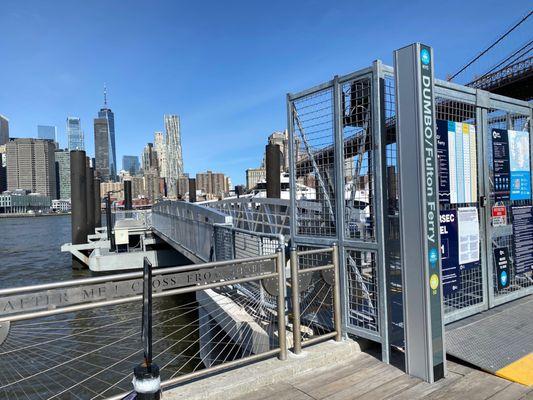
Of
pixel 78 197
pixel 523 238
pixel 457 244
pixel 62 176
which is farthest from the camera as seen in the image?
pixel 62 176

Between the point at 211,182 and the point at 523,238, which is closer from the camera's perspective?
the point at 523,238

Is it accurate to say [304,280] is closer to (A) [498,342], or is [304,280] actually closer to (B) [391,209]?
(B) [391,209]

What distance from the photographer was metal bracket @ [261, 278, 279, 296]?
12.0ft

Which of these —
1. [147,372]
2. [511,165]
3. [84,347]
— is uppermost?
[511,165]

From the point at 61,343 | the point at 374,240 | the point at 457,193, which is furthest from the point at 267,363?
the point at 61,343

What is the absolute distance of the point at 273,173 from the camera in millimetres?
17547

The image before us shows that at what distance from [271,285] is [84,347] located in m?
7.51

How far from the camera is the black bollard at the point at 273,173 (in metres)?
17.2

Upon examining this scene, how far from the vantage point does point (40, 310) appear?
2818 mm

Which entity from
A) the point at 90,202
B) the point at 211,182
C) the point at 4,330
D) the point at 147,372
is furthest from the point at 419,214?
the point at 211,182

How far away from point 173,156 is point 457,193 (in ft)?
640

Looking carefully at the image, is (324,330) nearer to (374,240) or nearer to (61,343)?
(374,240)

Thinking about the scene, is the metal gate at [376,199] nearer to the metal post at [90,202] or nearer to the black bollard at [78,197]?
the black bollard at [78,197]

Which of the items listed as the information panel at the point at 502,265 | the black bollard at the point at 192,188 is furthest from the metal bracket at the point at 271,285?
the black bollard at the point at 192,188
